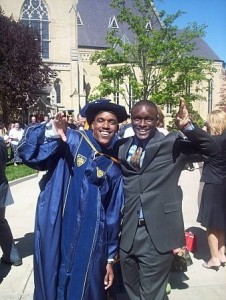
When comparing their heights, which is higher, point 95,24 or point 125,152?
point 95,24

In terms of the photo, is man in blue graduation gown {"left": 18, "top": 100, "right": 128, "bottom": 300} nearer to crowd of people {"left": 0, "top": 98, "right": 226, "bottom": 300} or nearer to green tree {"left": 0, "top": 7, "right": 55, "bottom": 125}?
crowd of people {"left": 0, "top": 98, "right": 226, "bottom": 300}

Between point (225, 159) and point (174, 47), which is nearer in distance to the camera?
point (225, 159)

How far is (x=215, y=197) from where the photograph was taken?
4.28 meters

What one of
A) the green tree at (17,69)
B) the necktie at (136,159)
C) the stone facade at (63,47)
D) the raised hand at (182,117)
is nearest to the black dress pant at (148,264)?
the necktie at (136,159)

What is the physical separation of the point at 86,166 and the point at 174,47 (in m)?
21.9

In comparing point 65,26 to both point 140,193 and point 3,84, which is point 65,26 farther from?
point 140,193

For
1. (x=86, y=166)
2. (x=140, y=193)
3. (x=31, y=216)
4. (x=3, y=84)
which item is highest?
(x=3, y=84)

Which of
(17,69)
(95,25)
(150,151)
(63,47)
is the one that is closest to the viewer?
(150,151)

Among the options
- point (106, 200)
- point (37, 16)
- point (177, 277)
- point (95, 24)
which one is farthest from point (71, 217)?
point (95, 24)

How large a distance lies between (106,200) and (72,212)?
26cm

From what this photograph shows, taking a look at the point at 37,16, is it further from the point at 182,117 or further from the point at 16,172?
the point at 182,117

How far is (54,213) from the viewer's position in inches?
93.2

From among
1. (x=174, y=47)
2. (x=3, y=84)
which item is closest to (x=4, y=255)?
(x=174, y=47)

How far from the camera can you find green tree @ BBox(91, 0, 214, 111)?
2280cm
